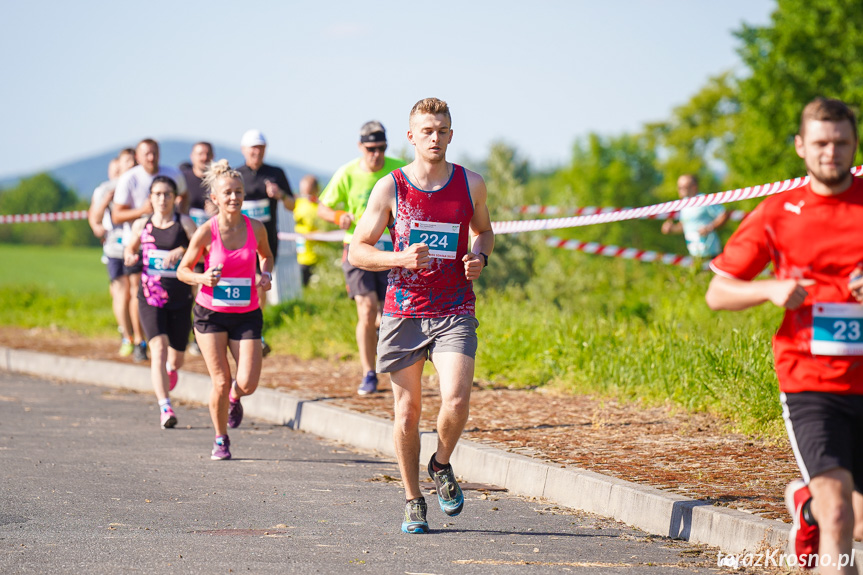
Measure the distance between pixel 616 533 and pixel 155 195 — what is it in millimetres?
5097

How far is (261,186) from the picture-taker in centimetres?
1201

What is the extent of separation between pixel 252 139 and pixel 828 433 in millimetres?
8792

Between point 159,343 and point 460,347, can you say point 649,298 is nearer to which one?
point 159,343

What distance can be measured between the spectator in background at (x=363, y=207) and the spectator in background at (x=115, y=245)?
4079 mm

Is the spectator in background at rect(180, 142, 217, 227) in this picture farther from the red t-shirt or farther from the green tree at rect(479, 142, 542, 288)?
the red t-shirt

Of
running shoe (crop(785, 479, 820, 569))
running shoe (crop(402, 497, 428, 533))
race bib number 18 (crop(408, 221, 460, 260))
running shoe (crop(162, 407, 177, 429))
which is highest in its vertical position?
race bib number 18 (crop(408, 221, 460, 260))

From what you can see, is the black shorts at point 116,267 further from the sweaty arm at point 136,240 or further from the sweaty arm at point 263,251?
the sweaty arm at point 263,251

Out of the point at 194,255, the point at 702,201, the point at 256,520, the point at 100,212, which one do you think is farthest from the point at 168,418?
the point at 702,201

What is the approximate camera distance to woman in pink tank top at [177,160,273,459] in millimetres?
8031

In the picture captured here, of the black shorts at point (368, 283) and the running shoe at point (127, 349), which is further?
the running shoe at point (127, 349)

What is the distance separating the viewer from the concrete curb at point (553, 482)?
5406mm

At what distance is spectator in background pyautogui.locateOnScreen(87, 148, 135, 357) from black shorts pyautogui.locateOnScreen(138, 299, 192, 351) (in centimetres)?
401

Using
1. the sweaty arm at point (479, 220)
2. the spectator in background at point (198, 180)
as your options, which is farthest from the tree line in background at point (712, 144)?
the sweaty arm at point (479, 220)

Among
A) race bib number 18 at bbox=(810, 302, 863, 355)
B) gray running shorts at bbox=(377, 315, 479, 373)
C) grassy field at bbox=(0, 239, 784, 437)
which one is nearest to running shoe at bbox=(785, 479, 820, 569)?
race bib number 18 at bbox=(810, 302, 863, 355)
